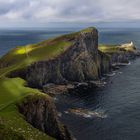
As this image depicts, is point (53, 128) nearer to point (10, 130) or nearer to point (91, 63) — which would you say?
point (10, 130)

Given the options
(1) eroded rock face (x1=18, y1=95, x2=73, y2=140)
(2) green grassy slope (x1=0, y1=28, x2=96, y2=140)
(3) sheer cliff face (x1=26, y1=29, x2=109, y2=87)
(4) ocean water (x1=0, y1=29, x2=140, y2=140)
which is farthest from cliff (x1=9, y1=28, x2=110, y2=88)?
(1) eroded rock face (x1=18, y1=95, x2=73, y2=140)

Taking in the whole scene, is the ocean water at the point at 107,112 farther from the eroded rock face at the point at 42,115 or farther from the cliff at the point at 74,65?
the cliff at the point at 74,65

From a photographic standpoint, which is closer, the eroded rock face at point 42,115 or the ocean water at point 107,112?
the eroded rock face at point 42,115

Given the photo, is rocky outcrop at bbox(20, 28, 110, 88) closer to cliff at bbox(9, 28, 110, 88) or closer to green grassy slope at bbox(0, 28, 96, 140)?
cliff at bbox(9, 28, 110, 88)

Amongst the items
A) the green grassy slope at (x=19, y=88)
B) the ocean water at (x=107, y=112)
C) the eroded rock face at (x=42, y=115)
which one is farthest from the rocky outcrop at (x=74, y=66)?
the eroded rock face at (x=42, y=115)

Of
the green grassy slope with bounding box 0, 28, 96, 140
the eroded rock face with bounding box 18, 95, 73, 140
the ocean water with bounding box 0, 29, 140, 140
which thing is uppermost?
the green grassy slope with bounding box 0, 28, 96, 140

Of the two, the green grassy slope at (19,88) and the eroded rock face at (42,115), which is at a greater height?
the green grassy slope at (19,88)

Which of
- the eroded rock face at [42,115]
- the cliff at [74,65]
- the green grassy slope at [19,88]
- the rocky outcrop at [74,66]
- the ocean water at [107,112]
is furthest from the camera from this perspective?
the rocky outcrop at [74,66]
